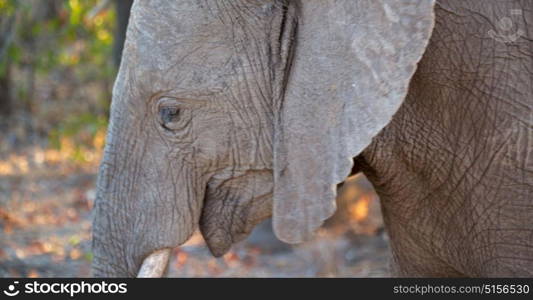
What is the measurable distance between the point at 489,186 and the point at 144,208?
3.32 feet

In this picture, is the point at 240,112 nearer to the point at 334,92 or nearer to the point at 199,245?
the point at 334,92

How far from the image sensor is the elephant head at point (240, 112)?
8.09 feet

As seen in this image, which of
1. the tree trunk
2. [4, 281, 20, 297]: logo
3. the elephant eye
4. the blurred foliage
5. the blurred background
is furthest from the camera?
the blurred foliage

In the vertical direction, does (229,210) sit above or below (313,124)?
below

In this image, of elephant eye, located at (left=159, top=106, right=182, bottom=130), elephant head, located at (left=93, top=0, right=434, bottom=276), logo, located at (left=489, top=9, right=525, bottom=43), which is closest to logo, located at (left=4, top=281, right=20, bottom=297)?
elephant head, located at (left=93, top=0, right=434, bottom=276)

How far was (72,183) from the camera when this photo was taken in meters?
7.33

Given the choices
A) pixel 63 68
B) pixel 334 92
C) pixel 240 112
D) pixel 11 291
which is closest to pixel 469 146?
pixel 334 92

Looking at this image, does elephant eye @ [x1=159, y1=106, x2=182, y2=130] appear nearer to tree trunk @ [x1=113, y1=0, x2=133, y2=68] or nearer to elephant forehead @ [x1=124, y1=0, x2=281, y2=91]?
elephant forehead @ [x1=124, y1=0, x2=281, y2=91]

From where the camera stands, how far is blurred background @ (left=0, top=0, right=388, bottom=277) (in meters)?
5.51

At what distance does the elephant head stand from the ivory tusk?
1.3 inches

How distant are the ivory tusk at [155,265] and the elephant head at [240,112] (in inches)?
1.3

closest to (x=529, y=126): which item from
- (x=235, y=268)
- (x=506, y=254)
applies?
(x=506, y=254)

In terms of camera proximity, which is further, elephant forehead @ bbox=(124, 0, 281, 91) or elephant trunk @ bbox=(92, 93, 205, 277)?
elephant trunk @ bbox=(92, 93, 205, 277)

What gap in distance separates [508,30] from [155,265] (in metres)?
1.23
